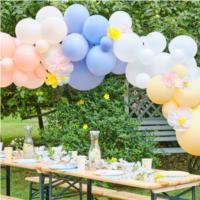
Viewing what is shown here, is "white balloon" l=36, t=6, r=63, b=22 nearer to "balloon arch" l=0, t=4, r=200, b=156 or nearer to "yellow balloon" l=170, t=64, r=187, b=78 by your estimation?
"balloon arch" l=0, t=4, r=200, b=156

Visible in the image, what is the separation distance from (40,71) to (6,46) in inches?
12.1

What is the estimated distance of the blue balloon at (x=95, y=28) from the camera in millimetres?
3900

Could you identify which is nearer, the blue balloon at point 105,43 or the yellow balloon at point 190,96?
the yellow balloon at point 190,96

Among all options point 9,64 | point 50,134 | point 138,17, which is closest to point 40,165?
point 9,64

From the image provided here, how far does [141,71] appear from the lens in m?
3.99

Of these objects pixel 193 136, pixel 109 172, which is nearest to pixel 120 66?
pixel 193 136

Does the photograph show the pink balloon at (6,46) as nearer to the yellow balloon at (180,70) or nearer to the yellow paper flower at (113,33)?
the yellow paper flower at (113,33)

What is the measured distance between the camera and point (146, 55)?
3.87 meters

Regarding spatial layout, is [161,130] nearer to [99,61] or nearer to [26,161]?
[26,161]

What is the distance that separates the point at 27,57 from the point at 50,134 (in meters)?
3.27

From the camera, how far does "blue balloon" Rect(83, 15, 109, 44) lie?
12.8 ft

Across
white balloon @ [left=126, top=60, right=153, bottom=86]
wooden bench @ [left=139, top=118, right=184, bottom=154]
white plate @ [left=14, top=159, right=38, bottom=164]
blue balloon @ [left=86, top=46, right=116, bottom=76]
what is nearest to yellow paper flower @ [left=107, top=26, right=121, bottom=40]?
blue balloon @ [left=86, top=46, right=116, bottom=76]

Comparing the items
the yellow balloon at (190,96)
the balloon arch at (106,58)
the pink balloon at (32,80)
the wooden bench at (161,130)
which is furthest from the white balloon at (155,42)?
the wooden bench at (161,130)

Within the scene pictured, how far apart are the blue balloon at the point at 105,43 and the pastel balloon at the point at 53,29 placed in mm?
263
